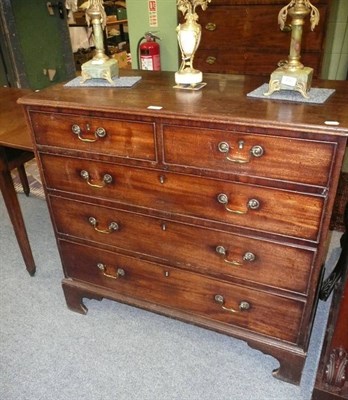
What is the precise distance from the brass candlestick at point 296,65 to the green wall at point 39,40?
3284 millimetres

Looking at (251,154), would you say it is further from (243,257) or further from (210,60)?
(210,60)

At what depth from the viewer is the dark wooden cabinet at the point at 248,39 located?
1.96 m

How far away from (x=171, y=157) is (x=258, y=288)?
50cm

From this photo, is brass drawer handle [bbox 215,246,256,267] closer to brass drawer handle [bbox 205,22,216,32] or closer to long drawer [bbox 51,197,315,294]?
long drawer [bbox 51,197,315,294]

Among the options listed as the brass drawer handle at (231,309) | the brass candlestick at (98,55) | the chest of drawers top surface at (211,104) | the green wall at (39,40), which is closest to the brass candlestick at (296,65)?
the chest of drawers top surface at (211,104)

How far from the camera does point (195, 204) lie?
1139mm

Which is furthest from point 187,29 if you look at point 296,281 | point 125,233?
point 296,281

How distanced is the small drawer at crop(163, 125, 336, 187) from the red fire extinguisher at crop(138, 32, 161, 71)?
162 cm

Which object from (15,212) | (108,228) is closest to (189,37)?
(108,228)

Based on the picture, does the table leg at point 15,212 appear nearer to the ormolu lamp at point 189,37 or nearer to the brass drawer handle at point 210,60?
the ormolu lamp at point 189,37

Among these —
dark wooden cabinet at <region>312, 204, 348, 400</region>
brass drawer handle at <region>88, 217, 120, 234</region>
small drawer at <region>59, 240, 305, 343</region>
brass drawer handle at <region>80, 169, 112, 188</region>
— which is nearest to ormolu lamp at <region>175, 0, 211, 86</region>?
brass drawer handle at <region>80, 169, 112, 188</region>

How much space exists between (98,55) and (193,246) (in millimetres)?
715

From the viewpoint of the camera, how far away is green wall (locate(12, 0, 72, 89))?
3.63m

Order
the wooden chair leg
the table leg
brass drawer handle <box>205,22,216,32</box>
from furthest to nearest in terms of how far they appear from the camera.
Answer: the wooden chair leg → brass drawer handle <box>205,22,216,32</box> → the table leg
